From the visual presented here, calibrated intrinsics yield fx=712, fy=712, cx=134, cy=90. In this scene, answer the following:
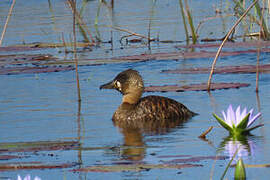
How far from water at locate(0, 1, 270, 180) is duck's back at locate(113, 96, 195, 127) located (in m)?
0.21

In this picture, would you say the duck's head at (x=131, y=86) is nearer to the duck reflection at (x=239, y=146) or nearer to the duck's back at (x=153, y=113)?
the duck's back at (x=153, y=113)

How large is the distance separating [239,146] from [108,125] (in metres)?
2.32

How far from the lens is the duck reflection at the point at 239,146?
6.52 metres


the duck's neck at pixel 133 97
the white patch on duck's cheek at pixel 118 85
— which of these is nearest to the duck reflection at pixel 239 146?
the duck's neck at pixel 133 97

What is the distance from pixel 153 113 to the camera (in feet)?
30.3

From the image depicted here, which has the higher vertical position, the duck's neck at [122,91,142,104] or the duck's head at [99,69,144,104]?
the duck's head at [99,69,144,104]

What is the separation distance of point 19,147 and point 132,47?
30.1 feet


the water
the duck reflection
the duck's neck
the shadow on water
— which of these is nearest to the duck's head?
the duck's neck

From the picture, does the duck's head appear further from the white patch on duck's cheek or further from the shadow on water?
the shadow on water

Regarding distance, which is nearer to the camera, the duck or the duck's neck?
the duck

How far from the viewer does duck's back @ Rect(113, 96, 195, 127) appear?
9.06 metres

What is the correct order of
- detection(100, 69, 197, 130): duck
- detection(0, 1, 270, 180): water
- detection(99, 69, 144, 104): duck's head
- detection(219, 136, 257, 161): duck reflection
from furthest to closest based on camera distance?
detection(99, 69, 144, 104): duck's head → detection(100, 69, 197, 130): duck → detection(219, 136, 257, 161): duck reflection → detection(0, 1, 270, 180): water

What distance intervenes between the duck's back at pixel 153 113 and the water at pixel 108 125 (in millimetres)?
206

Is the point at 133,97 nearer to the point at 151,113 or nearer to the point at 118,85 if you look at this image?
the point at 118,85
